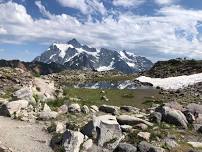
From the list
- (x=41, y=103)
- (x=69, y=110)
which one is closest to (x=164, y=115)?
(x=69, y=110)

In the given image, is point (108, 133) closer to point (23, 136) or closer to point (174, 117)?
point (23, 136)

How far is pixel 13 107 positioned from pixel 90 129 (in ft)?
32.7

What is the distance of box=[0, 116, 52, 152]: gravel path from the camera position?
98.8ft

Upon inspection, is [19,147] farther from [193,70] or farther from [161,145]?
[193,70]

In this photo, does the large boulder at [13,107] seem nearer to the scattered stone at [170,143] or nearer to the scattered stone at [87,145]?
the scattered stone at [87,145]

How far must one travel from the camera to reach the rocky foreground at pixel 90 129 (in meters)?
30.6

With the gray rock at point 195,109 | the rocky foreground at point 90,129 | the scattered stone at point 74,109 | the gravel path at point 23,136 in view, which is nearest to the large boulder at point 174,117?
the rocky foreground at point 90,129

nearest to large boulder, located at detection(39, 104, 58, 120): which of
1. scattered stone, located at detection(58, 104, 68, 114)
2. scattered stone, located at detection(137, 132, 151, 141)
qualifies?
scattered stone, located at detection(58, 104, 68, 114)

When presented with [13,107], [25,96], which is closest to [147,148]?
[13,107]

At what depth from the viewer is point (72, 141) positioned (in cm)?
3011

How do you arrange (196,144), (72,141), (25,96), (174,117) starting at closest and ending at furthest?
1. (72,141)
2. (196,144)
3. (174,117)
4. (25,96)

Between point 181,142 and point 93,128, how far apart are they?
697 cm

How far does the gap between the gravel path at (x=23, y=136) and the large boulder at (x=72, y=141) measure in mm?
1261

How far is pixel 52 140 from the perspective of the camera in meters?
31.7
